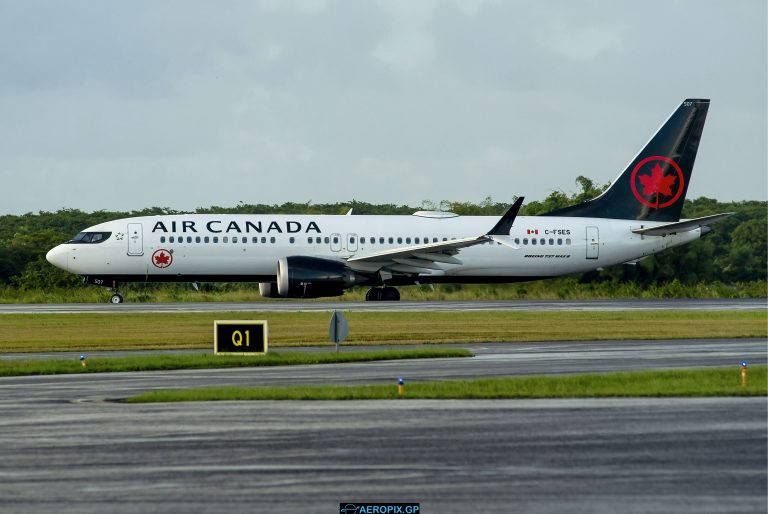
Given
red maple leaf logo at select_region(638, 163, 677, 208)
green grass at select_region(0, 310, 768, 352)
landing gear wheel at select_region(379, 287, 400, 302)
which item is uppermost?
red maple leaf logo at select_region(638, 163, 677, 208)

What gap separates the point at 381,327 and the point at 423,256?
15990 mm

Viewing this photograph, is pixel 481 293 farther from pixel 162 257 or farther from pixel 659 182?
pixel 162 257

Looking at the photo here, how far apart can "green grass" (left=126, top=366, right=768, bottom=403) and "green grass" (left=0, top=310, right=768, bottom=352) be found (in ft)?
34.5

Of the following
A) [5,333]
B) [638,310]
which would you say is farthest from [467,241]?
[5,333]

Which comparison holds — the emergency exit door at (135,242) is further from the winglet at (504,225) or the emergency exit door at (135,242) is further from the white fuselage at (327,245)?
the winglet at (504,225)

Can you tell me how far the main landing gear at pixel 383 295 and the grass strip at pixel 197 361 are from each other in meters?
24.8

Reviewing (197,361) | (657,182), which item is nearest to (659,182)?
(657,182)

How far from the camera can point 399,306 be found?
49344mm

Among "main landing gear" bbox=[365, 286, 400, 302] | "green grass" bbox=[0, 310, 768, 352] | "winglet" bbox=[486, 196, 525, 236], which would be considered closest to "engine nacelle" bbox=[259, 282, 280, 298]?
"main landing gear" bbox=[365, 286, 400, 302]

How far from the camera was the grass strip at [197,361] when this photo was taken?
26.5 m

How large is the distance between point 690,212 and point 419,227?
178 feet

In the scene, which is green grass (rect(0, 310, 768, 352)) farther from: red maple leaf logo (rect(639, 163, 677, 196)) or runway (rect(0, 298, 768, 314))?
red maple leaf logo (rect(639, 163, 677, 196))

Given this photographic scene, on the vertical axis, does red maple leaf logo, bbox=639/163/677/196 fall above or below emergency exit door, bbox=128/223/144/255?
above

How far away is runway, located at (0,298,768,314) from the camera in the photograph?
47.6 metres
